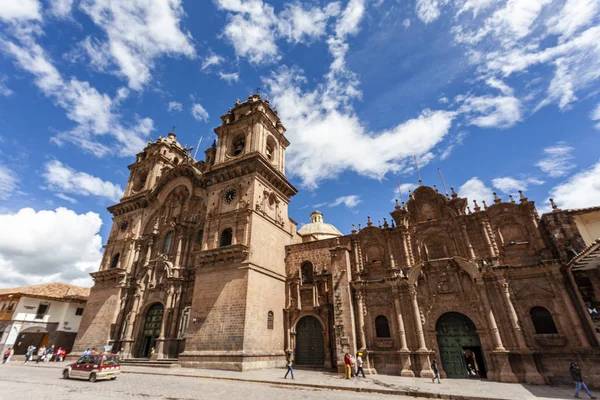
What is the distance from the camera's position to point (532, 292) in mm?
16906

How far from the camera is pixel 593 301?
610 inches

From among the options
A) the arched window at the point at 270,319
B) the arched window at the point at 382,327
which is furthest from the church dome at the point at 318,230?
the arched window at the point at 382,327

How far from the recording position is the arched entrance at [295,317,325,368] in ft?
70.9

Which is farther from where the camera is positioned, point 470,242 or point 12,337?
point 12,337

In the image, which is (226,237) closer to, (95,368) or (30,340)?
(95,368)

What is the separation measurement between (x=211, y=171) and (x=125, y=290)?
1317cm

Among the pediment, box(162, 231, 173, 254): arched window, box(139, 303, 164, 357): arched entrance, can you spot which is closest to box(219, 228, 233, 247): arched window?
box(162, 231, 173, 254): arched window

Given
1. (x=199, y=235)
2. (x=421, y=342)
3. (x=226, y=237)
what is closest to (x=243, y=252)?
(x=226, y=237)

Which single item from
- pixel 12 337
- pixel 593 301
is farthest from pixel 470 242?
pixel 12 337

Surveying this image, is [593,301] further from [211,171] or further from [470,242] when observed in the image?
[211,171]

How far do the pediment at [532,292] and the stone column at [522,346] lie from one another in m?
0.66

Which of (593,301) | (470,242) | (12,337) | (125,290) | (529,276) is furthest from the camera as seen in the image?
(12,337)

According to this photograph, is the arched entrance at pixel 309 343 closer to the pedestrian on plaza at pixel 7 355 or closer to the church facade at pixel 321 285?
the church facade at pixel 321 285

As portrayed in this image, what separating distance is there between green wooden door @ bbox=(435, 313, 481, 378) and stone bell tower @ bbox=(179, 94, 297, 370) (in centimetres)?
1086
